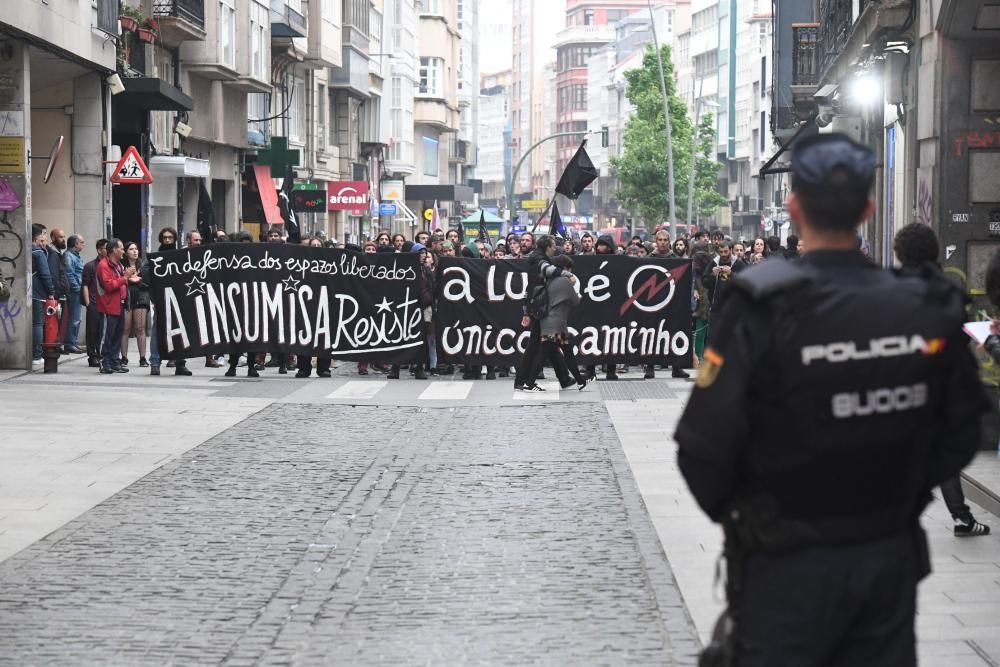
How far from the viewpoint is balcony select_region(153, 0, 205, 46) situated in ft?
117

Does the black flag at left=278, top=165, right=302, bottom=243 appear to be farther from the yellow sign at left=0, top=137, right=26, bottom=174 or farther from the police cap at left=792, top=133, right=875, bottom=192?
the police cap at left=792, top=133, right=875, bottom=192

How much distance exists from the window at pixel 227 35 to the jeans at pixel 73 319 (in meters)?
15.2

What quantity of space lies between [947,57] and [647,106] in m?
76.4

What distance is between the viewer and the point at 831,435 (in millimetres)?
4027

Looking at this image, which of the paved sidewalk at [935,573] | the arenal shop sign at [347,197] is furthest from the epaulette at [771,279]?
the arenal shop sign at [347,197]

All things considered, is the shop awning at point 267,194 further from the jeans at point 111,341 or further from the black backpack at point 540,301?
the black backpack at point 540,301

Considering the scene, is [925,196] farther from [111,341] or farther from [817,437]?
[817,437]

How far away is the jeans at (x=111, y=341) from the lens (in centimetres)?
2216

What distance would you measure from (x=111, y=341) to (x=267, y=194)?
2598 cm

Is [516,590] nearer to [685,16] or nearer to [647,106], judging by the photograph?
[647,106]

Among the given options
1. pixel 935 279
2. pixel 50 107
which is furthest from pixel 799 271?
pixel 50 107

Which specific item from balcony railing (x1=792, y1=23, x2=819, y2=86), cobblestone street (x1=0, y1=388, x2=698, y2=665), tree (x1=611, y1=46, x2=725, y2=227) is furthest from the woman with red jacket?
tree (x1=611, y1=46, x2=725, y2=227)

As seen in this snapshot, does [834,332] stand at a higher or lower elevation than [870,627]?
higher

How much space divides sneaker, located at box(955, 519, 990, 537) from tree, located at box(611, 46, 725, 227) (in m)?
76.5
